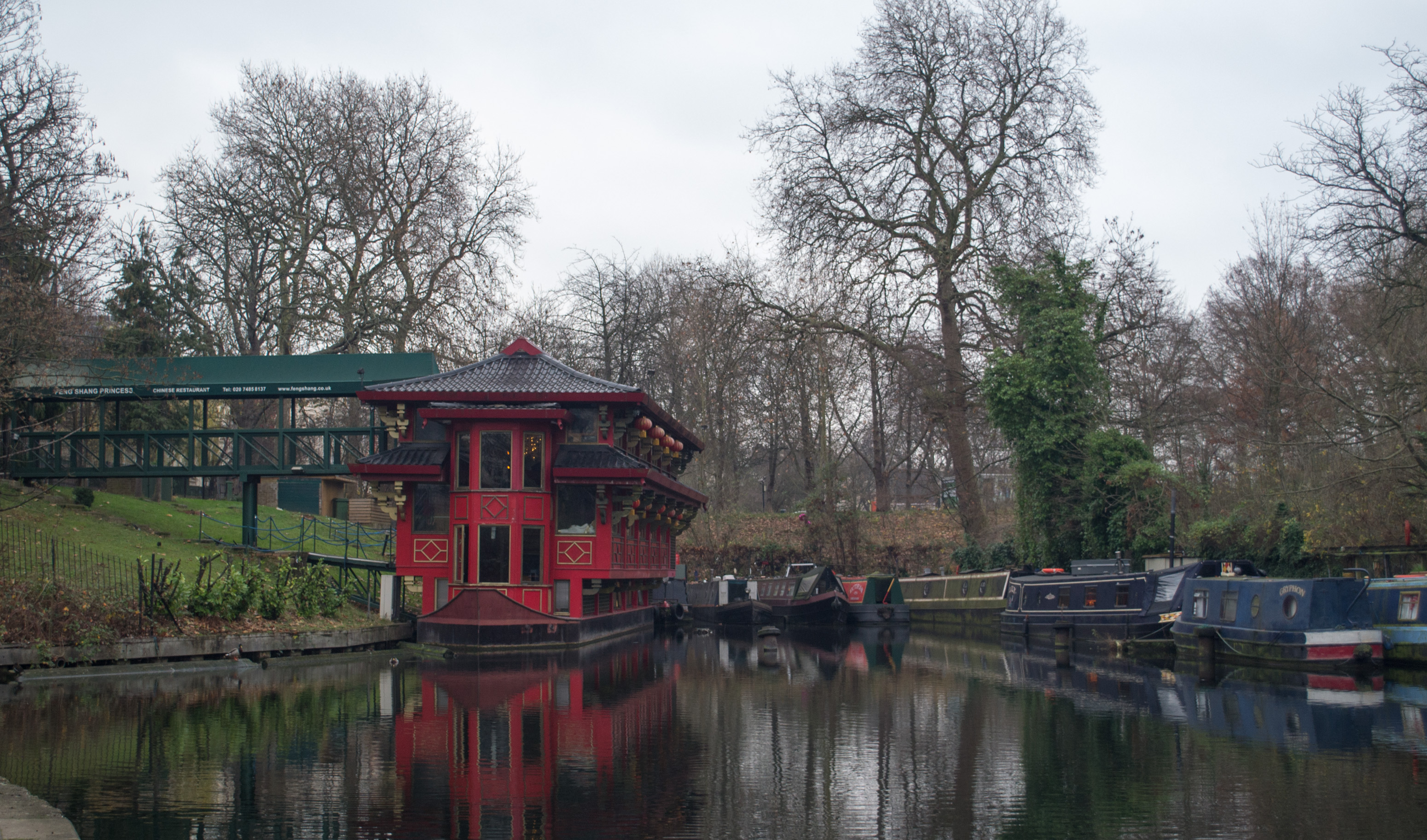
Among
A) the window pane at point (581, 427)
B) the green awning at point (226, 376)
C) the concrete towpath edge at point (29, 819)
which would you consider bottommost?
the concrete towpath edge at point (29, 819)

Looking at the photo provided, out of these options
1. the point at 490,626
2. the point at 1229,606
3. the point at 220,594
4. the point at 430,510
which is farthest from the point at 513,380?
the point at 1229,606

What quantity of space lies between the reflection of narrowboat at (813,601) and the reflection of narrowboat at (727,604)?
69cm

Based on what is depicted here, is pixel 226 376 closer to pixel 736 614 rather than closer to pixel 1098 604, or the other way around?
pixel 736 614

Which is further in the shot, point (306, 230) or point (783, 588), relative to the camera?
point (783, 588)

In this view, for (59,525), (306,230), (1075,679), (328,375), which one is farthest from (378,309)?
(1075,679)

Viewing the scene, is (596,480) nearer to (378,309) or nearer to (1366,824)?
(378,309)

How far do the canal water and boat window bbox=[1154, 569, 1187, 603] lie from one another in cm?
621

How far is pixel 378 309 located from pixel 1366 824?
4039 cm

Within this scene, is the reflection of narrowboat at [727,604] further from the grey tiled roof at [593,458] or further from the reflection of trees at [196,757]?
the reflection of trees at [196,757]

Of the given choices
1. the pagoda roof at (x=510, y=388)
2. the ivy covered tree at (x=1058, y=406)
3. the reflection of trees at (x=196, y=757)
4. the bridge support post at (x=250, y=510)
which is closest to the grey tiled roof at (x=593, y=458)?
the pagoda roof at (x=510, y=388)

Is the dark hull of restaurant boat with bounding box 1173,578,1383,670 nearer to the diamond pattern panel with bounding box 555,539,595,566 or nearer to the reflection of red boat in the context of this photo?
the reflection of red boat

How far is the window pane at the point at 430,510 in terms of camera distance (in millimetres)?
29984

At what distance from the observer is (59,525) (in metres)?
30.6

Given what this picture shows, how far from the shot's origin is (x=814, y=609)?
142 ft
